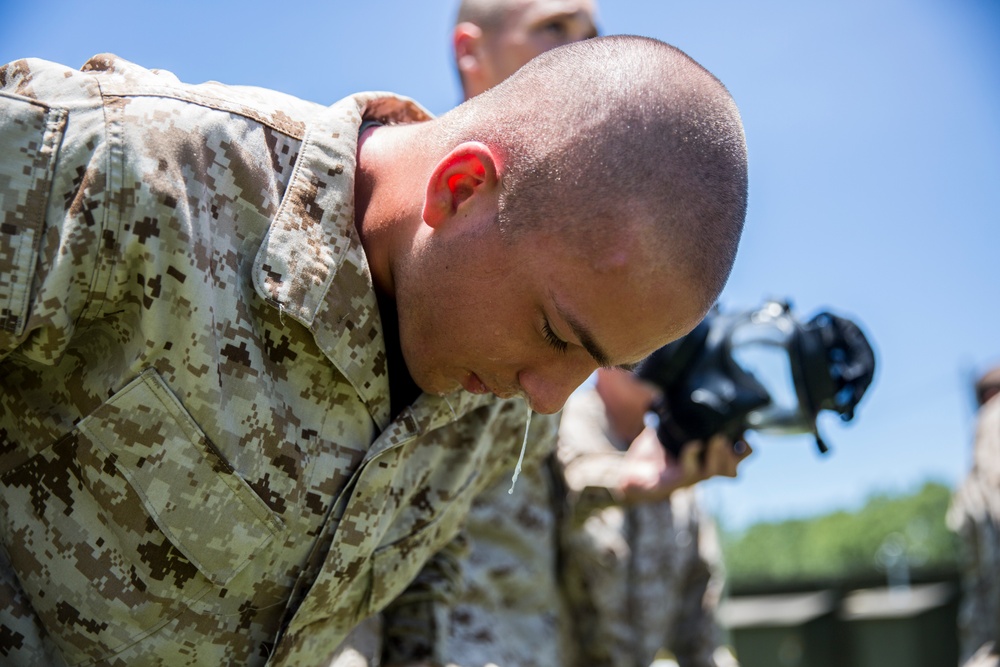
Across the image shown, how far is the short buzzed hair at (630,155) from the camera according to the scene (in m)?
1.92

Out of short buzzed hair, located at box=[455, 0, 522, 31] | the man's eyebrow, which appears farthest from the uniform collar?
short buzzed hair, located at box=[455, 0, 522, 31]

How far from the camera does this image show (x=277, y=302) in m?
1.94

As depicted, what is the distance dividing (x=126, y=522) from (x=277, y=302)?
484mm

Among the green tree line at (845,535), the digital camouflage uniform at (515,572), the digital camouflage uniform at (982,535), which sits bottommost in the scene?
the green tree line at (845,535)

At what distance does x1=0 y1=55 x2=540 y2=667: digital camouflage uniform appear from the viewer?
5.74 feet

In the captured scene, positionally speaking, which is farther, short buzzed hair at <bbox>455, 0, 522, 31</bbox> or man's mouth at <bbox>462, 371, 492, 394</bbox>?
short buzzed hair at <bbox>455, 0, 522, 31</bbox>

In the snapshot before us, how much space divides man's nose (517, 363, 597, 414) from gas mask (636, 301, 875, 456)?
1.12 m

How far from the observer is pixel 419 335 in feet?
6.90

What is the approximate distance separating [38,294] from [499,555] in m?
2.45

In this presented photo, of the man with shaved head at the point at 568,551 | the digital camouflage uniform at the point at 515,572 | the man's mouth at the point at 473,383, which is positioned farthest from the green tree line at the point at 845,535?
the man's mouth at the point at 473,383

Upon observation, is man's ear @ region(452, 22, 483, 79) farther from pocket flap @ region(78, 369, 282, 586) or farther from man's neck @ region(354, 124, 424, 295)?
pocket flap @ region(78, 369, 282, 586)

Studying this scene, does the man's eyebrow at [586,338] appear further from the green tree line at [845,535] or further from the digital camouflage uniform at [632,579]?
the green tree line at [845,535]

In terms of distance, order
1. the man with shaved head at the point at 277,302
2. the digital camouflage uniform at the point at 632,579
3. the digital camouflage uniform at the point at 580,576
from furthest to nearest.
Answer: the digital camouflage uniform at the point at 632,579
the digital camouflage uniform at the point at 580,576
the man with shaved head at the point at 277,302

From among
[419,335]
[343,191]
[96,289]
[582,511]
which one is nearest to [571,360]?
[419,335]
